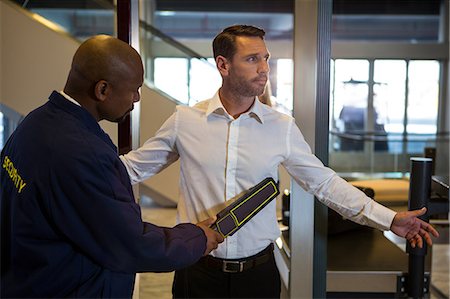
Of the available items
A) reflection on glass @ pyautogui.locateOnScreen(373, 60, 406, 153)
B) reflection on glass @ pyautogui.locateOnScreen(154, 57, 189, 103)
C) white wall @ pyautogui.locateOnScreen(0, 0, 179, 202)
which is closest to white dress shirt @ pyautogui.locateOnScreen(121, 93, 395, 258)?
white wall @ pyautogui.locateOnScreen(0, 0, 179, 202)

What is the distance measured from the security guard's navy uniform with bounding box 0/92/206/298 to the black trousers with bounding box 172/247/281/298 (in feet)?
1.79

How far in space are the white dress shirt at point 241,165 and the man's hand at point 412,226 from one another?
0.03 meters

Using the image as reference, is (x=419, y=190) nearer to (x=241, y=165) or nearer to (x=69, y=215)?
(x=241, y=165)

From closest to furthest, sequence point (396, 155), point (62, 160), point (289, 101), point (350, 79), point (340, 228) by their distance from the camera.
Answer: point (62, 160)
point (289, 101)
point (340, 228)
point (396, 155)
point (350, 79)

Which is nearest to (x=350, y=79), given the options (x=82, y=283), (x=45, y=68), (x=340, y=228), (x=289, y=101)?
(x=45, y=68)

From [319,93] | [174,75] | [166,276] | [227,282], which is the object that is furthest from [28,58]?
[227,282]

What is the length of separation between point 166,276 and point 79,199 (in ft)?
6.13

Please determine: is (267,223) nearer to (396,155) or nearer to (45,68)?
(45,68)

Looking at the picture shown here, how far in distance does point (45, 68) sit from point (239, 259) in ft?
10.4

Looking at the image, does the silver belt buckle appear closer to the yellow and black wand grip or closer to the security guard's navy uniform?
the yellow and black wand grip

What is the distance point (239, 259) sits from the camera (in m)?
1.91

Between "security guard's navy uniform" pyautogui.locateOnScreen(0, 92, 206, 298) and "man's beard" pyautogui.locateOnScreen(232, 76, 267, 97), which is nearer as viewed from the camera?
"security guard's navy uniform" pyautogui.locateOnScreen(0, 92, 206, 298)

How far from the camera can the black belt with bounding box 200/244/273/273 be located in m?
1.89

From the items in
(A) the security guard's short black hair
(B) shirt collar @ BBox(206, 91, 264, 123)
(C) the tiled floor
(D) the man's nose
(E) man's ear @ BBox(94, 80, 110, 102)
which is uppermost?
(A) the security guard's short black hair
